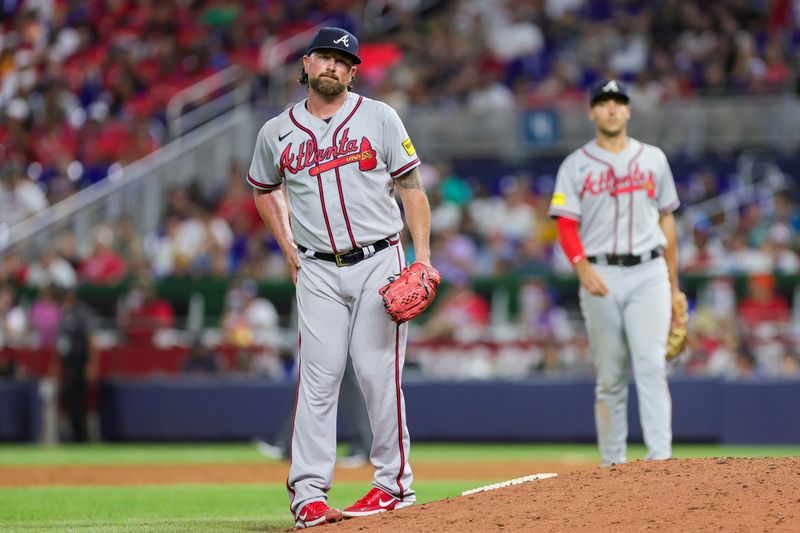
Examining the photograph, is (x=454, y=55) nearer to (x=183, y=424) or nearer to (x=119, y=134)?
(x=119, y=134)

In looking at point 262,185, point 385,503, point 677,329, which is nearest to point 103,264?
point 677,329

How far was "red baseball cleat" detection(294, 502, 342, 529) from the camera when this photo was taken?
6.04 meters

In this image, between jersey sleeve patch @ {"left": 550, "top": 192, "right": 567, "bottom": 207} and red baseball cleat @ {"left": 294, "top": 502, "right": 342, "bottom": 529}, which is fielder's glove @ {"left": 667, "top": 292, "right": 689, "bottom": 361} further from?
red baseball cleat @ {"left": 294, "top": 502, "right": 342, "bottom": 529}

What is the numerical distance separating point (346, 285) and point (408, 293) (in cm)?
33

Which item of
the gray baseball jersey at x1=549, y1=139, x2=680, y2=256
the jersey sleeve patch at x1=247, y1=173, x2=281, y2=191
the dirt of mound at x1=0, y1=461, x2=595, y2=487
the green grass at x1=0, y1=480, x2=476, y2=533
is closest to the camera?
the jersey sleeve patch at x1=247, y1=173, x2=281, y2=191

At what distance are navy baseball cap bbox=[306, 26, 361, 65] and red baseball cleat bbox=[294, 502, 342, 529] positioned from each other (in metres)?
Answer: 2.06

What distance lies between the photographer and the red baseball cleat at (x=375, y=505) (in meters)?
6.11

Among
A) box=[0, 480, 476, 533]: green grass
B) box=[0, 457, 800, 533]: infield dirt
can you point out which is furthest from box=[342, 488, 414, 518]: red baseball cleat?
box=[0, 480, 476, 533]: green grass

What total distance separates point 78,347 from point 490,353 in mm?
4493

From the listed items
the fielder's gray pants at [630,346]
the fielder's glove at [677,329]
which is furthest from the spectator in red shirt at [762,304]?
the fielder's gray pants at [630,346]

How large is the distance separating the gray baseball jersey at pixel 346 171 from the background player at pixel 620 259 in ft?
6.96

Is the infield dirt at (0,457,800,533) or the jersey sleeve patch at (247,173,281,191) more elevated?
the jersey sleeve patch at (247,173,281,191)

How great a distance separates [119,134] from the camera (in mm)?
20906

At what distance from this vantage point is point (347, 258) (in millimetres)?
6266
